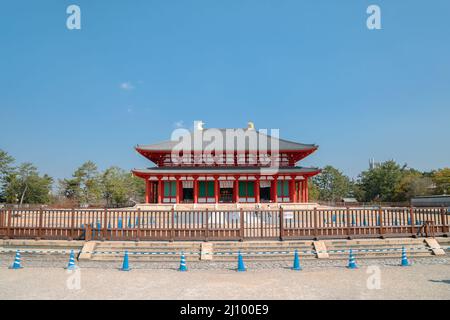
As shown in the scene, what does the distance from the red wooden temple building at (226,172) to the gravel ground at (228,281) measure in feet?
72.1

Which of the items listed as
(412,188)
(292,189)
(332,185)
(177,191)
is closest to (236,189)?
(292,189)

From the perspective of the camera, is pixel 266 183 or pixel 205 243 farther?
pixel 266 183

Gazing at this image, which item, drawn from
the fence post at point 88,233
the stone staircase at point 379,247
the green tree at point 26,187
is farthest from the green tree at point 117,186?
the stone staircase at point 379,247

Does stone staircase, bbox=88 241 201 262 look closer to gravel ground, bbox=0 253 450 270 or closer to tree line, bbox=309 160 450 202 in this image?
gravel ground, bbox=0 253 450 270

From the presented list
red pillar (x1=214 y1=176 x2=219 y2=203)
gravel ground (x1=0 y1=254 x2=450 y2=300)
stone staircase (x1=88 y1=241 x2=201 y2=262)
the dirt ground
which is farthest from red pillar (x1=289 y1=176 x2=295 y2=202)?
the dirt ground

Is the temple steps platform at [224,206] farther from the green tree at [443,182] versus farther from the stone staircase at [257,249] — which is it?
the green tree at [443,182]

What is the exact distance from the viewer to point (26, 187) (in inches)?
2498

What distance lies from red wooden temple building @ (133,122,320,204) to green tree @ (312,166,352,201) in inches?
1943

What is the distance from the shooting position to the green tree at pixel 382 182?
222 ft
